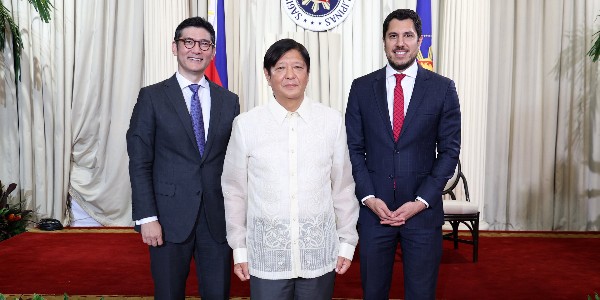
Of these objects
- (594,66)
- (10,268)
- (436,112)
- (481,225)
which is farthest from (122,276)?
(594,66)

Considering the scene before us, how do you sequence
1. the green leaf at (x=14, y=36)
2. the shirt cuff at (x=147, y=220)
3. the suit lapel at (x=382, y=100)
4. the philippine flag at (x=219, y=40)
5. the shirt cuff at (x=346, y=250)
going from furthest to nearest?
the green leaf at (x=14, y=36)
the philippine flag at (x=219, y=40)
the suit lapel at (x=382, y=100)
the shirt cuff at (x=147, y=220)
the shirt cuff at (x=346, y=250)

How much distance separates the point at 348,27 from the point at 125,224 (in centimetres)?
299

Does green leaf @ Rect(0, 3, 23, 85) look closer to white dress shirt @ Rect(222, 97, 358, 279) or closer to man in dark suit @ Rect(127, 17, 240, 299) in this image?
man in dark suit @ Rect(127, 17, 240, 299)

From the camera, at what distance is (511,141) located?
5.55m

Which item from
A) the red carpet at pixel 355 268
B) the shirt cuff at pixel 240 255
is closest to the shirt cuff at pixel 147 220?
the shirt cuff at pixel 240 255

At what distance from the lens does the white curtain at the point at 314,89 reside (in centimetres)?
539

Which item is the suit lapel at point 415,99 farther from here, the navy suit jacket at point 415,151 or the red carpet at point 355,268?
the red carpet at point 355,268

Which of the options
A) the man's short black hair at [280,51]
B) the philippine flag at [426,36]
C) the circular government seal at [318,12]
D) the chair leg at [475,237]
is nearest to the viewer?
the man's short black hair at [280,51]

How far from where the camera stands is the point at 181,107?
2.13 metres

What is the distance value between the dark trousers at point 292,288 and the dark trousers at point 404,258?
0.38 meters

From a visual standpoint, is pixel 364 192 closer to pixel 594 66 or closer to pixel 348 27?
pixel 348 27

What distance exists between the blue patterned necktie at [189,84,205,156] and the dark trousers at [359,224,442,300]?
730 mm

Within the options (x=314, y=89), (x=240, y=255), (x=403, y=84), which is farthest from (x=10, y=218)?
(x=403, y=84)

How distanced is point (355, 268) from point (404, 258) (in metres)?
1.76
